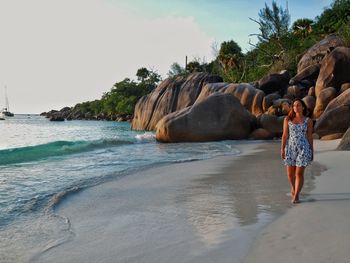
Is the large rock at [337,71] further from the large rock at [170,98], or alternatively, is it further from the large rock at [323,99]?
the large rock at [170,98]

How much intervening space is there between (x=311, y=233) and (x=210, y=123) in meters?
14.7

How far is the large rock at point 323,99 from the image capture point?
61.1 ft

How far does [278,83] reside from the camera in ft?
77.6

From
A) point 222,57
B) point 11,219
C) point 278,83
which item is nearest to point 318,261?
point 11,219

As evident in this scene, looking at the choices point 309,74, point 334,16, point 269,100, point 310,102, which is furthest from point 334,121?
point 334,16

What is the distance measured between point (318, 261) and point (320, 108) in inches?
664

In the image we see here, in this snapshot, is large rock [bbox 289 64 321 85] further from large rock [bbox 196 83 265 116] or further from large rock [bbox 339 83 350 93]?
large rock [bbox 339 83 350 93]

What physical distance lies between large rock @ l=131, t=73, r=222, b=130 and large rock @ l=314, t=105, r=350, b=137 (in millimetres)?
15648

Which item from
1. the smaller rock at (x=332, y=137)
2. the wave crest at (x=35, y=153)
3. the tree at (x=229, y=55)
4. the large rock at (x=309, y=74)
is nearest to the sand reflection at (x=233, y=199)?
the smaller rock at (x=332, y=137)

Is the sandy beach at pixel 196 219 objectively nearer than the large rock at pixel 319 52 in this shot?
Yes

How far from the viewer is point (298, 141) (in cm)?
562

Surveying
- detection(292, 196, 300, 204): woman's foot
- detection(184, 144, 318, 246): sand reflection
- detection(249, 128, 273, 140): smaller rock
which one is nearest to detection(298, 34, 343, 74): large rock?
detection(249, 128, 273, 140): smaller rock

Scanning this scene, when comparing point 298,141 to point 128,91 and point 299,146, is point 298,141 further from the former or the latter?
point 128,91

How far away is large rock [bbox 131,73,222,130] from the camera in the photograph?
102ft
